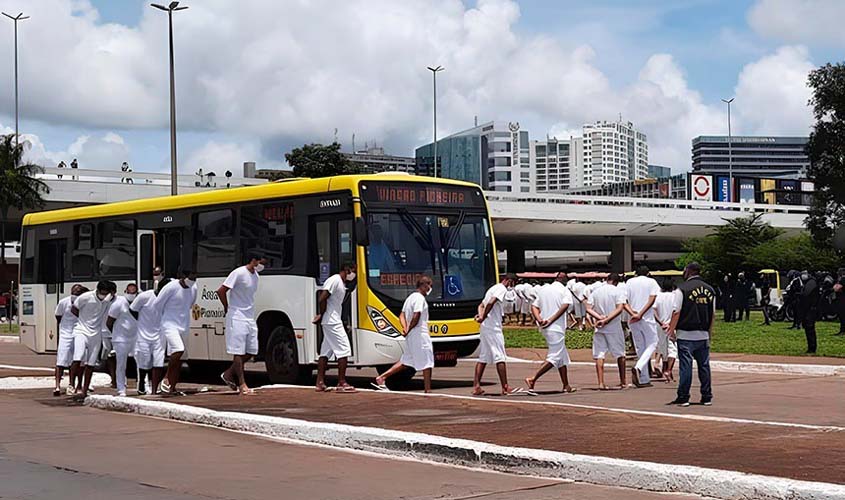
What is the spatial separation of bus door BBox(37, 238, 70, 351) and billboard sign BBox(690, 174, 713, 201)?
106 m

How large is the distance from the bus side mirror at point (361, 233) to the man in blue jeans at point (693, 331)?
4.52 metres

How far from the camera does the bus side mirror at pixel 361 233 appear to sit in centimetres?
1648

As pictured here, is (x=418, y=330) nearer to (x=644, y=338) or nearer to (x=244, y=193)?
(x=644, y=338)

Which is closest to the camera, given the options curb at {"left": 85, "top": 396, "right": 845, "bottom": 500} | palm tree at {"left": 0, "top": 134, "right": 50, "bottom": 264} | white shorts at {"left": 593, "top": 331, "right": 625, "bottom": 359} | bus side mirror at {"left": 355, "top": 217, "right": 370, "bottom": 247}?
curb at {"left": 85, "top": 396, "right": 845, "bottom": 500}

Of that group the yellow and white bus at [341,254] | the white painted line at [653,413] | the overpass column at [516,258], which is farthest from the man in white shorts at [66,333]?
the overpass column at [516,258]

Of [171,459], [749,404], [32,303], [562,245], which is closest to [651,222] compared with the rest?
[562,245]

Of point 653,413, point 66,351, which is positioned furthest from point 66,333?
point 653,413

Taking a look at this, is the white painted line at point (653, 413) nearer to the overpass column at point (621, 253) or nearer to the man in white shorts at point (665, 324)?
the man in white shorts at point (665, 324)

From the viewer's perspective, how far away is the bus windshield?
17.1 m

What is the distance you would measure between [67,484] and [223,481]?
1.23 meters

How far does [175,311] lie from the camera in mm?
15734

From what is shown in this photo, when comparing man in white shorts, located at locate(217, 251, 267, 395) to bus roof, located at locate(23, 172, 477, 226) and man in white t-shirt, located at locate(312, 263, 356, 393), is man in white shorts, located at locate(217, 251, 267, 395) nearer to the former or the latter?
man in white t-shirt, located at locate(312, 263, 356, 393)

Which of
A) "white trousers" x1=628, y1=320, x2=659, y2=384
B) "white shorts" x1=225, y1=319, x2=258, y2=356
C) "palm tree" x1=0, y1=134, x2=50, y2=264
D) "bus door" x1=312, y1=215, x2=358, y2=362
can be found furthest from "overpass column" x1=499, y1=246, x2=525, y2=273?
"white shorts" x1=225, y1=319, x2=258, y2=356

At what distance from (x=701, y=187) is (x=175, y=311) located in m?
116
